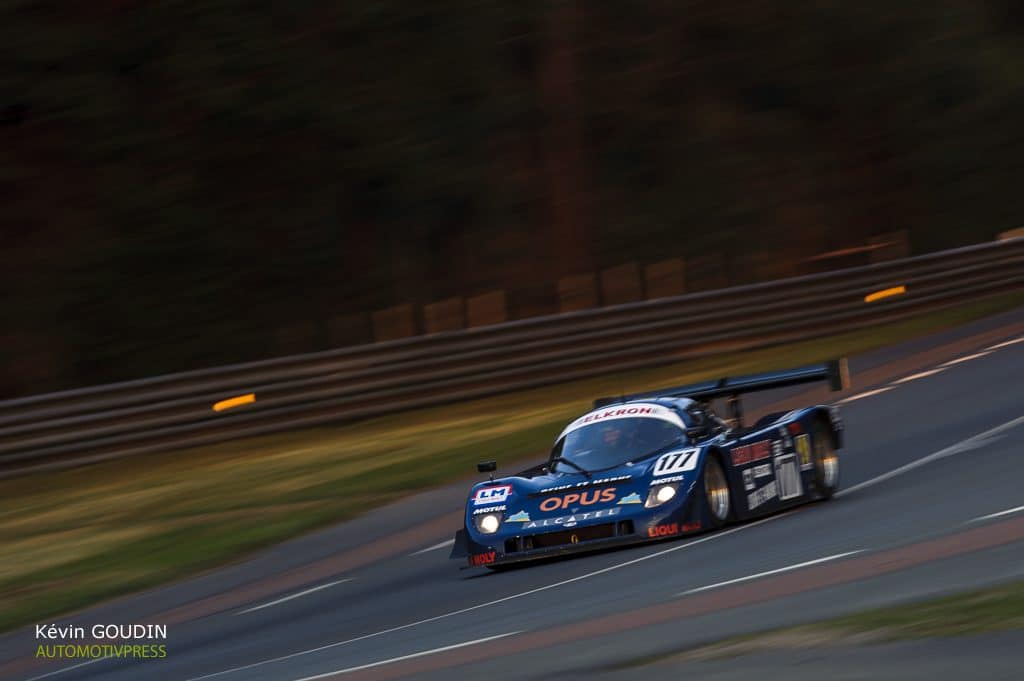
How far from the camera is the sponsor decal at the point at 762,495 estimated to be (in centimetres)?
1223

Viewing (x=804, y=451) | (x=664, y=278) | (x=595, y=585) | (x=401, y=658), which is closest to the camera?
(x=401, y=658)

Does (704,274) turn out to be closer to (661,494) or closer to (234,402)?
(234,402)

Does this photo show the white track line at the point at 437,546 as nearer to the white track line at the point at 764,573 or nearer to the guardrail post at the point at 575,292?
the white track line at the point at 764,573

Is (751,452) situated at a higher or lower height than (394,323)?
lower

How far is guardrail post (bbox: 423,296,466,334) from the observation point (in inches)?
849

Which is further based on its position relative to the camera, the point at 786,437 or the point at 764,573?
the point at 786,437

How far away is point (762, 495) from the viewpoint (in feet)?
40.8

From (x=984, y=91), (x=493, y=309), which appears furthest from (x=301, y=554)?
(x=984, y=91)

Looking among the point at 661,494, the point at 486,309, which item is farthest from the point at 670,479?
the point at 486,309

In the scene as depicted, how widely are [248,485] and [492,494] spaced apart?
5426 mm

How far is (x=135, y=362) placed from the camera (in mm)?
23188

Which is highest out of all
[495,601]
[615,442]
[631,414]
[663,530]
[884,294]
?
[884,294]

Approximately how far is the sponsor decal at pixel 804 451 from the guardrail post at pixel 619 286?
10.3m

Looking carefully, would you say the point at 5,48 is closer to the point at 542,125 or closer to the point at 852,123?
the point at 542,125
